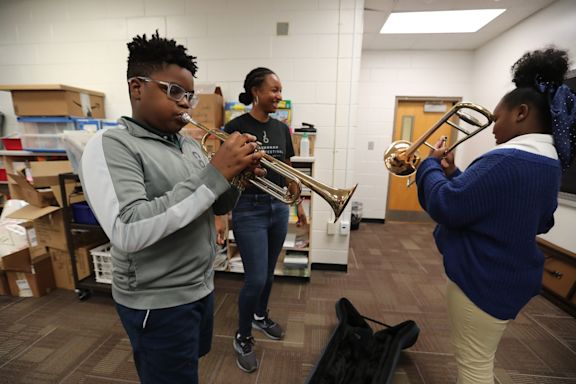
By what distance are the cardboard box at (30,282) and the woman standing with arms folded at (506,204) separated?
10.2ft

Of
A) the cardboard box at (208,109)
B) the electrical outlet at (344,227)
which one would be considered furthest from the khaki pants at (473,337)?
the cardboard box at (208,109)

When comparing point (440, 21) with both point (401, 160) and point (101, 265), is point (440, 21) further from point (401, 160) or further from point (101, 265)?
point (101, 265)

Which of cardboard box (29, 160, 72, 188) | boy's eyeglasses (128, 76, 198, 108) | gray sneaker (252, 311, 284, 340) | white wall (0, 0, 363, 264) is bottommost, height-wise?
gray sneaker (252, 311, 284, 340)

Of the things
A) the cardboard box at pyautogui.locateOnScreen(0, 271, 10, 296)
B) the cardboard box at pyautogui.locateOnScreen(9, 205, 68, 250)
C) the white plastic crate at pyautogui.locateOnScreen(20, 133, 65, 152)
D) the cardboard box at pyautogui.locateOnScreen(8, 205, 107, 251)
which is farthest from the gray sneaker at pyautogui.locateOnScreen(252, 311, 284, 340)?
the white plastic crate at pyautogui.locateOnScreen(20, 133, 65, 152)

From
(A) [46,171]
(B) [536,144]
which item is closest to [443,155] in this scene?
(B) [536,144]

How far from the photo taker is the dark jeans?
841 mm

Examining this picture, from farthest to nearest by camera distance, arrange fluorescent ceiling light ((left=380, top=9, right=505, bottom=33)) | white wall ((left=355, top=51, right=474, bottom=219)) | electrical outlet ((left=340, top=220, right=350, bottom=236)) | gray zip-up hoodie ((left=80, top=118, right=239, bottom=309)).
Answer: white wall ((left=355, top=51, right=474, bottom=219)), fluorescent ceiling light ((left=380, top=9, right=505, bottom=33)), electrical outlet ((left=340, top=220, right=350, bottom=236)), gray zip-up hoodie ((left=80, top=118, right=239, bottom=309))

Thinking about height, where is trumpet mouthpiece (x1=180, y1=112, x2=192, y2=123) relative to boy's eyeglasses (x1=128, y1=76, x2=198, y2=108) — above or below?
below

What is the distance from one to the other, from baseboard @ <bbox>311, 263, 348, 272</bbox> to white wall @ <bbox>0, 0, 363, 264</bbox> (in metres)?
0.05

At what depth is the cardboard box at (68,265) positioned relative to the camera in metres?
2.38

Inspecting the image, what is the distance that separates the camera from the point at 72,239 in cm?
232

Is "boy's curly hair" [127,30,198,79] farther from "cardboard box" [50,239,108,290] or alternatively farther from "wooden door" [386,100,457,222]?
"wooden door" [386,100,457,222]

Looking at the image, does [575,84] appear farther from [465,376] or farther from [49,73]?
[49,73]

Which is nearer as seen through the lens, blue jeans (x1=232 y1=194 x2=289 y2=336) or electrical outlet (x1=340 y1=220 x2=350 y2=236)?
blue jeans (x1=232 y1=194 x2=289 y2=336)
